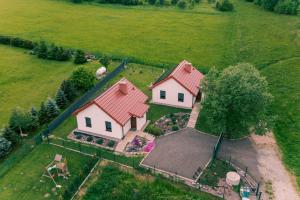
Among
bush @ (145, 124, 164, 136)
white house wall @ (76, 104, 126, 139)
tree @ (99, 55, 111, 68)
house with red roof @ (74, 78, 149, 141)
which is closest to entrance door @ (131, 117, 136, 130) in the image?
house with red roof @ (74, 78, 149, 141)

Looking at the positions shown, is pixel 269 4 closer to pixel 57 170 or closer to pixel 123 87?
pixel 123 87

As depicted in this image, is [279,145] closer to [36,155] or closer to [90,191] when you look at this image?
[90,191]

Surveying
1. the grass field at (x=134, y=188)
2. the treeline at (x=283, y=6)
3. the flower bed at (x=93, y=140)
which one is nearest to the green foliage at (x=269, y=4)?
the treeline at (x=283, y=6)

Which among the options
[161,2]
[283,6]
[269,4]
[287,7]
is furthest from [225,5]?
[161,2]

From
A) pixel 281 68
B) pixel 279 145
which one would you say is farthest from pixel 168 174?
pixel 281 68

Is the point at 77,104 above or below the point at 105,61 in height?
below

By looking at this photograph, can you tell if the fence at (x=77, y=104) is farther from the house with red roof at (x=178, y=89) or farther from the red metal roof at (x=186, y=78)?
the red metal roof at (x=186, y=78)
